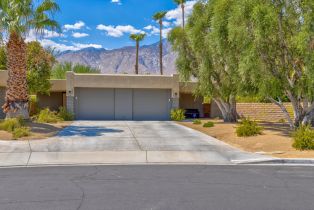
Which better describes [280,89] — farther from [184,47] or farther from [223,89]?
[184,47]

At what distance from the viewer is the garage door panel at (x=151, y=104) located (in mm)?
33562

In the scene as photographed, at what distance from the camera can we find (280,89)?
800 inches

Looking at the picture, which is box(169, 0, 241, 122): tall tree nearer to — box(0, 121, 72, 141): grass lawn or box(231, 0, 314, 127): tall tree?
box(231, 0, 314, 127): tall tree

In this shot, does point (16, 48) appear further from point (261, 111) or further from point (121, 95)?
point (261, 111)

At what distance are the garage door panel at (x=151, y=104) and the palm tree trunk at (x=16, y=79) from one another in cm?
1179

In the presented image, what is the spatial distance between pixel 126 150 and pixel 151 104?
17761 mm

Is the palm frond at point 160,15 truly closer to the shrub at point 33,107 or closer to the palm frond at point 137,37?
the palm frond at point 137,37

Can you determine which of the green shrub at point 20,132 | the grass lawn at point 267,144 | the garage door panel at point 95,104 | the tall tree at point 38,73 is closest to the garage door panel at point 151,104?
the garage door panel at point 95,104

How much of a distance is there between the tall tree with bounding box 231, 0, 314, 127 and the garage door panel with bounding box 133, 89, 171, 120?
46.0 feet
